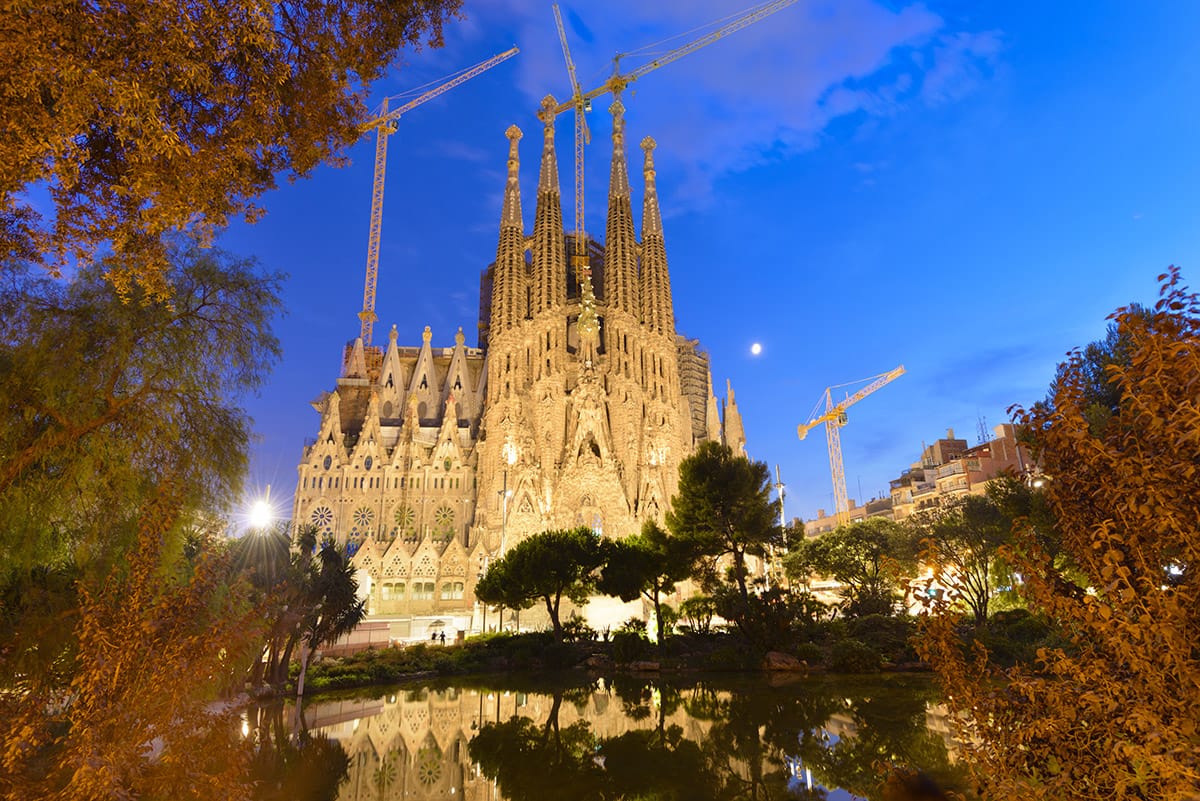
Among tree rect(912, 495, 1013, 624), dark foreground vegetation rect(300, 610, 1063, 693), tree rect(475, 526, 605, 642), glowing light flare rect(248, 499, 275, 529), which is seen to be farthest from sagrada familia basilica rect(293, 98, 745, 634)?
glowing light flare rect(248, 499, 275, 529)

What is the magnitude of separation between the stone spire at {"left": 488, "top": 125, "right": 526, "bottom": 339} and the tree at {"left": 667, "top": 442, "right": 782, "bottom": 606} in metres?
36.6

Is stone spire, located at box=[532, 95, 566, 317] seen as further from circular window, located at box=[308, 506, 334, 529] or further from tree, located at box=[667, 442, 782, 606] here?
tree, located at box=[667, 442, 782, 606]

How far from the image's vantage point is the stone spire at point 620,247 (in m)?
64.9

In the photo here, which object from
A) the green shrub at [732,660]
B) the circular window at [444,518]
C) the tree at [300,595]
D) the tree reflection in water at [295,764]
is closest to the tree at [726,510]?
the green shrub at [732,660]

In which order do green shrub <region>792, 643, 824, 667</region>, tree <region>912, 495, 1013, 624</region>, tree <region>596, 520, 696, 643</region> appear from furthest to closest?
1. tree <region>596, 520, 696, 643</region>
2. tree <region>912, 495, 1013, 624</region>
3. green shrub <region>792, 643, 824, 667</region>

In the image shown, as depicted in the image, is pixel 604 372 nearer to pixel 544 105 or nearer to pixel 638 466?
pixel 638 466

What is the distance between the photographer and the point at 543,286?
63344mm

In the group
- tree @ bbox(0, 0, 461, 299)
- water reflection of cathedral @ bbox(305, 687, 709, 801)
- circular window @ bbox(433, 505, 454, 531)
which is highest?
circular window @ bbox(433, 505, 454, 531)

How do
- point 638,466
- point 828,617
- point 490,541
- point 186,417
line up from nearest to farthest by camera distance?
point 186,417
point 828,617
point 490,541
point 638,466

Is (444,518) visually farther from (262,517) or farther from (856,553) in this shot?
(262,517)

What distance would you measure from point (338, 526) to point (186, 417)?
2192 inches

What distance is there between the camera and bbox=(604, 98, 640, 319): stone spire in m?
64.9

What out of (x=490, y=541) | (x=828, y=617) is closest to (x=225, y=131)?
(x=828, y=617)

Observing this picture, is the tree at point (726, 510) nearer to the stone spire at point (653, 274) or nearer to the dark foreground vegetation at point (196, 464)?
the dark foreground vegetation at point (196, 464)
